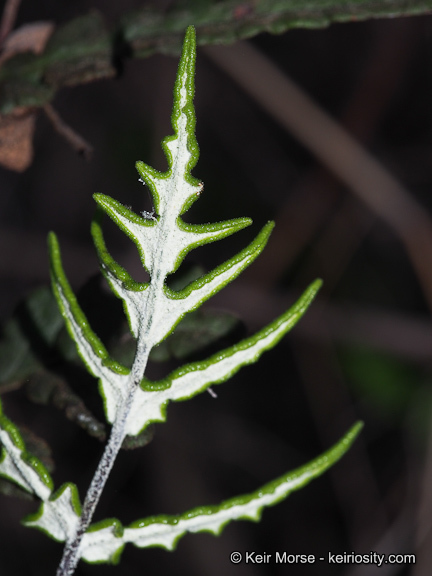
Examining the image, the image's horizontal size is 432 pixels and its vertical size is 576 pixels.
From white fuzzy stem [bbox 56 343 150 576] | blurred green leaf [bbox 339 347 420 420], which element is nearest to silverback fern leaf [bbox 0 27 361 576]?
white fuzzy stem [bbox 56 343 150 576]

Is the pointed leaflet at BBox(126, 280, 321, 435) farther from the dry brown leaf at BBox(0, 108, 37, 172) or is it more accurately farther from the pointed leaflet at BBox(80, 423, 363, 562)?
the dry brown leaf at BBox(0, 108, 37, 172)

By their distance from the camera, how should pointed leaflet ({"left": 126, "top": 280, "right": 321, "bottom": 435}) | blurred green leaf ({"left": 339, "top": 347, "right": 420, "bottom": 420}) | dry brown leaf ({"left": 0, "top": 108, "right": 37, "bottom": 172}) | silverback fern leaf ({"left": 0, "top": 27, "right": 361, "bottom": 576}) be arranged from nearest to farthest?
silverback fern leaf ({"left": 0, "top": 27, "right": 361, "bottom": 576}) → pointed leaflet ({"left": 126, "top": 280, "right": 321, "bottom": 435}) → dry brown leaf ({"left": 0, "top": 108, "right": 37, "bottom": 172}) → blurred green leaf ({"left": 339, "top": 347, "right": 420, "bottom": 420})

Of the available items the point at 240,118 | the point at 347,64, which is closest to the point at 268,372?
the point at 240,118

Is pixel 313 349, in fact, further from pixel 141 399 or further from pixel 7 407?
pixel 141 399

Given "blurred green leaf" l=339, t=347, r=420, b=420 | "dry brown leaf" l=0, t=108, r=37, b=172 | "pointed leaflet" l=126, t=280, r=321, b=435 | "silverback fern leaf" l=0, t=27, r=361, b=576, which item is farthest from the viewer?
"blurred green leaf" l=339, t=347, r=420, b=420

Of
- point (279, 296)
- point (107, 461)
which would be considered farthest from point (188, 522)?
point (279, 296)

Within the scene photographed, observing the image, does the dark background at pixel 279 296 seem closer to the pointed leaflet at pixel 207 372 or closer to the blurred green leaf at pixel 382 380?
the blurred green leaf at pixel 382 380
